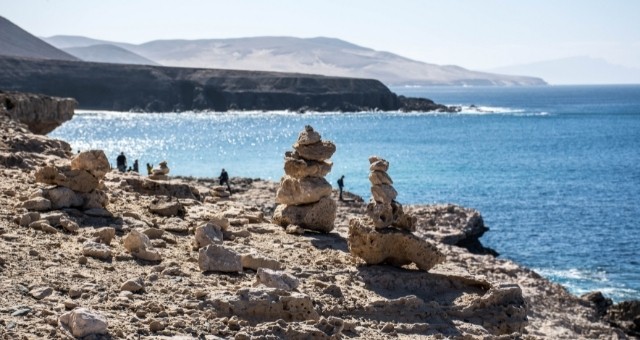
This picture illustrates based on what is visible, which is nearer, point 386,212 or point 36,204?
point 386,212

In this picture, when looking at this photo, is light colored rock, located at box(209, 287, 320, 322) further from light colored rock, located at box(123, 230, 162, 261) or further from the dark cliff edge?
the dark cliff edge

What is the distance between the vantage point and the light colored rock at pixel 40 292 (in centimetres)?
1252

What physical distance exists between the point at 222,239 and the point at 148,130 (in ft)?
381

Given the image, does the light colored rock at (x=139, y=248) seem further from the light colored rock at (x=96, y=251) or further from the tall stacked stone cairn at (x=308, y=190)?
the tall stacked stone cairn at (x=308, y=190)

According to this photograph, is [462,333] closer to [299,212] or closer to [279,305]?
[279,305]

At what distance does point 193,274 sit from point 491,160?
76.7m

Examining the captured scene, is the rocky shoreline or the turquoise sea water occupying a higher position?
the rocky shoreline

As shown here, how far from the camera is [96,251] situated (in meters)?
15.0

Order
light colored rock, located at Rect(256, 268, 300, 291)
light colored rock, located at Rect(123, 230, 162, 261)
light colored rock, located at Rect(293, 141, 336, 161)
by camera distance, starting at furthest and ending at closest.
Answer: light colored rock, located at Rect(293, 141, 336, 161) → light colored rock, located at Rect(123, 230, 162, 261) → light colored rock, located at Rect(256, 268, 300, 291)

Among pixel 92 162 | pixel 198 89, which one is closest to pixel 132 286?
pixel 92 162

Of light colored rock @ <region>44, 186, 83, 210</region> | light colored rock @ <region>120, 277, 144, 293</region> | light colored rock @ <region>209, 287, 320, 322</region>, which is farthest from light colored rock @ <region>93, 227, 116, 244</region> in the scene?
light colored rock @ <region>209, 287, 320, 322</region>

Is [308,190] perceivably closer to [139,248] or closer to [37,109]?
[139,248]

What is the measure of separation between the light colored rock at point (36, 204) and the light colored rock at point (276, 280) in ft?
16.5

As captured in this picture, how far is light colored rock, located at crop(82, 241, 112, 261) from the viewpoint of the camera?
1501 cm
